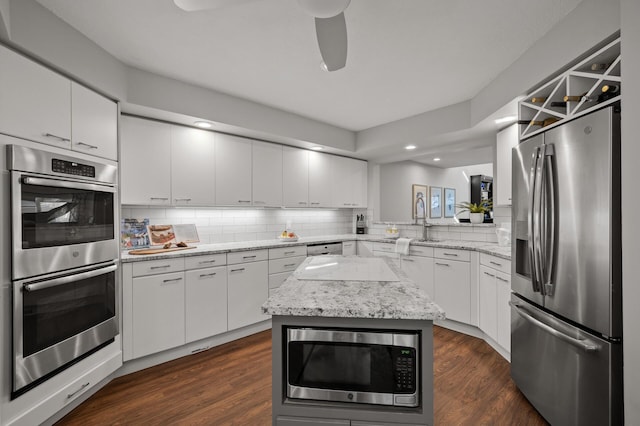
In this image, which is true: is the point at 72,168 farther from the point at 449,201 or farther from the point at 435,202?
the point at 449,201

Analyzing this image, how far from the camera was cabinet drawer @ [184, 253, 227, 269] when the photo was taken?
104 inches

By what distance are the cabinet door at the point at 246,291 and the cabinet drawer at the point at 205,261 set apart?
0.38 feet

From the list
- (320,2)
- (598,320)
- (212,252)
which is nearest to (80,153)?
(212,252)

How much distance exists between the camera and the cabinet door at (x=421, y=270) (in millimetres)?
3412

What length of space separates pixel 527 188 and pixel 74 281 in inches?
119

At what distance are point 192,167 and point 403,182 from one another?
3.93 meters

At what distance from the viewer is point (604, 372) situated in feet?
4.49

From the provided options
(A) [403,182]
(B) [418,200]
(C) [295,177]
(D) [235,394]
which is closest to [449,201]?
(B) [418,200]

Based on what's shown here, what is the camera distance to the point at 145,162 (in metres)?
2.68

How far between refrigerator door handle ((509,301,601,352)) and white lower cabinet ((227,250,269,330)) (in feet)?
7.28

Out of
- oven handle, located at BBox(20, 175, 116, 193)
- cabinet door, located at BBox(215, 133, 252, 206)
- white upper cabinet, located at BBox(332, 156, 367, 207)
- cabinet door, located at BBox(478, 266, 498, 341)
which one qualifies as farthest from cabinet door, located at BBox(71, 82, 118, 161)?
cabinet door, located at BBox(478, 266, 498, 341)

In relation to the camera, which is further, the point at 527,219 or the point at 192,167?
the point at 192,167

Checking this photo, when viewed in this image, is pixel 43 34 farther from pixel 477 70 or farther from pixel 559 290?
pixel 559 290

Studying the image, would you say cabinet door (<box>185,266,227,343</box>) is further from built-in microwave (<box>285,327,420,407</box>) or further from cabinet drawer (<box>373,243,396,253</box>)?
cabinet drawer (<box>373,243,396,253</box>)
